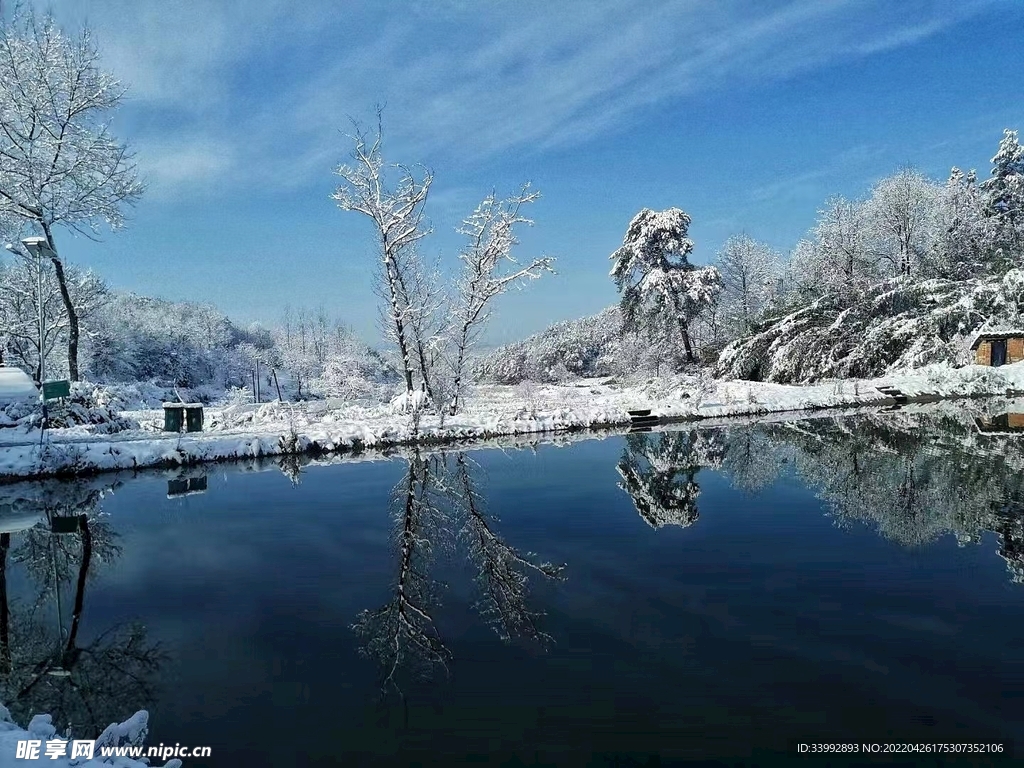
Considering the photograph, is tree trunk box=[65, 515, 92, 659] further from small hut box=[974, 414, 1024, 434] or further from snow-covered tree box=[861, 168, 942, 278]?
snow-covered tree box=[861, 168, 942, 278]

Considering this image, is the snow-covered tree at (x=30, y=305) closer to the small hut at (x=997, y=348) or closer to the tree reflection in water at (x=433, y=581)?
the tree reflection in water at (x=433, y=581)

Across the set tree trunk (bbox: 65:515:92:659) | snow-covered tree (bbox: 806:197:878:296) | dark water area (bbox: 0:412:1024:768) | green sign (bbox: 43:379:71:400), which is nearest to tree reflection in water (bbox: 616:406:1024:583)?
dark water area (bbox: 0:412:1024:768)

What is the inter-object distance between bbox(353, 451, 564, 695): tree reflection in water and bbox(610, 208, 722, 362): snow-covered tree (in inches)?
1275

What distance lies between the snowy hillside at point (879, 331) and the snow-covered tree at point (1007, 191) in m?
13.3

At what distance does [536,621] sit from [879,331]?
3665 cm

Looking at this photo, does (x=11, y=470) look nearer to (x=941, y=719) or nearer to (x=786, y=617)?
(x=786, y=617)

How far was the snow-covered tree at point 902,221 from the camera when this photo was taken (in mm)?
42531

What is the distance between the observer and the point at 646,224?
42.4 metres

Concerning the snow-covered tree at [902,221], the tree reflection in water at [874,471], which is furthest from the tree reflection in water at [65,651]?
the snow-covered tree at [902,221]

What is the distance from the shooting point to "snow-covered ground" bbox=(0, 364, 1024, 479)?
603 inches

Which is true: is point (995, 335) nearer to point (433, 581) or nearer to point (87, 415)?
point (433, 581)

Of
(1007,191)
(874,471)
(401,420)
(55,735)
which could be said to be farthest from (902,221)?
(55,735)

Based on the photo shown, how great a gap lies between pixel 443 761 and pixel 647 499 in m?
7.79

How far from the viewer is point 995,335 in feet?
107
